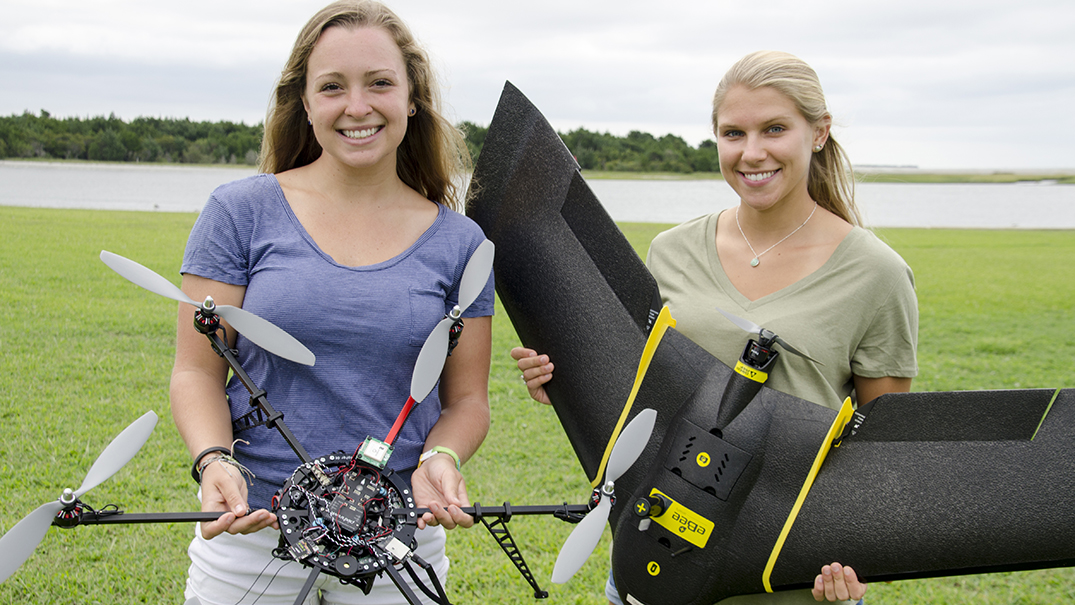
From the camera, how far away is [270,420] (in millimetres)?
2363

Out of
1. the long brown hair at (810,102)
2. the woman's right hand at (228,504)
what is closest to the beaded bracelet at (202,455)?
the woman's right hand at (228,504)

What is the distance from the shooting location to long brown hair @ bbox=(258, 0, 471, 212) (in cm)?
275

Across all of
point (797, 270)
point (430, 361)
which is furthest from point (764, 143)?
point (430, 361)

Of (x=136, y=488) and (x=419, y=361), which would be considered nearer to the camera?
(x=419, y=361)

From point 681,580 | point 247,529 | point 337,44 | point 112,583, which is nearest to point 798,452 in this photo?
point 681,580

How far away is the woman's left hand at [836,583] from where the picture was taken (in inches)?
105

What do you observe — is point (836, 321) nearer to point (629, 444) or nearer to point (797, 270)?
point (797, 270)

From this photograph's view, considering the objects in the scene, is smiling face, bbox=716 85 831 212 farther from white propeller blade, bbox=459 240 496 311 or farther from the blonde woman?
white propeller blade, bbox=459 240 496 311

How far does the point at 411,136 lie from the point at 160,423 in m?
5.46

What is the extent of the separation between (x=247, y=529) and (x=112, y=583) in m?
3.19

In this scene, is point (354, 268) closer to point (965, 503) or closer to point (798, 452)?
point (798, 452)

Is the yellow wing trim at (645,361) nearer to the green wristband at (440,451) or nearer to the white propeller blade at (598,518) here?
the white propeller blade at (598,518)

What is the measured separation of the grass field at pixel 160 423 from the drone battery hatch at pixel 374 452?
2.72m

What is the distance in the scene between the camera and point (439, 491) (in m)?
2.53
